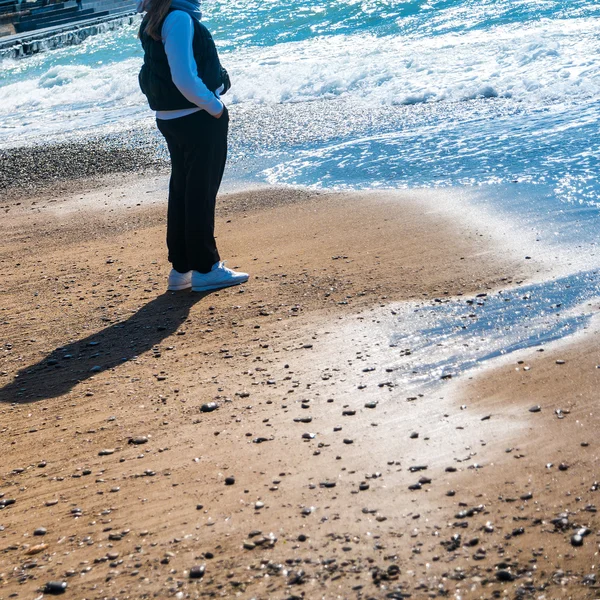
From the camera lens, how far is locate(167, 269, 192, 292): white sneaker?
5.81 meters

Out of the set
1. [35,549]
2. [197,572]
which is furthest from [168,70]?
[197,572]

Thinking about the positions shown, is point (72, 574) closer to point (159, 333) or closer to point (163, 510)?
point (163, 510)

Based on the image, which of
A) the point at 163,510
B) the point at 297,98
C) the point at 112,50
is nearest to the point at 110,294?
the point at 163,510

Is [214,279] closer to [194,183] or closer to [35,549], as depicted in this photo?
[194,183]

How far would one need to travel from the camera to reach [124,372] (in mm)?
4598

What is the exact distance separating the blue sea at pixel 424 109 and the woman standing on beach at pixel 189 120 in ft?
5.30

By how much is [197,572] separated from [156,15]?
10.9 feet

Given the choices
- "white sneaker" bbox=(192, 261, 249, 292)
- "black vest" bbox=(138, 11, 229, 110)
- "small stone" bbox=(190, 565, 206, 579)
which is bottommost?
"white sneaker" bbox=(192, 261, 249, 292)

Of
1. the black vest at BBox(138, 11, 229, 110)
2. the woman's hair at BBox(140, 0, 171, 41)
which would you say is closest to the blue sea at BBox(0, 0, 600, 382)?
the black vest at BBox(138, 11, 229, 110)

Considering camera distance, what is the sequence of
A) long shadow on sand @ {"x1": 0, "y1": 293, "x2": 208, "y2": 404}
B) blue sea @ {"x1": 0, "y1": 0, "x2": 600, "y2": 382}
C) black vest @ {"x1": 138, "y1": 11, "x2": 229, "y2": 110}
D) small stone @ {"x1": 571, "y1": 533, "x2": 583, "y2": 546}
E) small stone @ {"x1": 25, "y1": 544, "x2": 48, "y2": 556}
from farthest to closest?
blue sea @ {"x1": 0, "y1": 0, "x2": 600, "y2": 382}, black vest @ {"x1": 138, "y1": 11, "x2": 229, "y2": 110}, long shadow on sand @ {"x1": 0, "y1": 293, "x2": 208, "y2": 404}, small stone @ {"x1": 25, "y1": 544, "x2": 48, "y2": 556}, small stone @ {"x1": 571, "y1": 533, "x2": 583, "y2": 546}

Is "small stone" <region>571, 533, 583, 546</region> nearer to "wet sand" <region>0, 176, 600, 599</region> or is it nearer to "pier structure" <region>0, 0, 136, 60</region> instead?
"wet sand" <region>0, 176, 600, 599</region>

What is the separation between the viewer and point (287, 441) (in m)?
3.68

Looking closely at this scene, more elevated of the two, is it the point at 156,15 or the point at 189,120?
the point at 156,15

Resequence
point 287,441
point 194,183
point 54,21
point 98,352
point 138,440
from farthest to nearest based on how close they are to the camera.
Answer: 1. point 54,21
2. point 194,183
3. point 98,352
4. point 138,440
5. point 287,441
